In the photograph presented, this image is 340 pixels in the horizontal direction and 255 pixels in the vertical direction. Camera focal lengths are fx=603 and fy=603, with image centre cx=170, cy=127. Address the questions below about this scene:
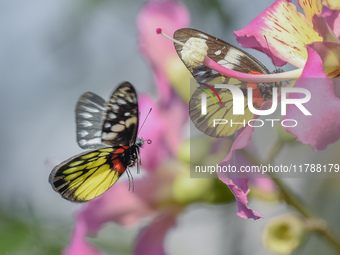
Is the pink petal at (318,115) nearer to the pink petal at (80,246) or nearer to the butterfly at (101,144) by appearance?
the butterfly at (101,144)

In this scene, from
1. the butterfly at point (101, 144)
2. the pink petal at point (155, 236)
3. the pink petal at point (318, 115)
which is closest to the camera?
the pink petal at point (318, 115)

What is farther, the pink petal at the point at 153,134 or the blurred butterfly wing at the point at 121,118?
the pink petal at the point at 153,134

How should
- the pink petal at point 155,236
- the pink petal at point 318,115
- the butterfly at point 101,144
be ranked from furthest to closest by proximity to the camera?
the pink petal at point 155,236
the butterfly at point 101,144
the pink petal at point 318,115

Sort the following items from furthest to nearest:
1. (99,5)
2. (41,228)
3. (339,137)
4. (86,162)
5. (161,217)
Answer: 1. (99,5)
2. (41,228)
3. (161,217)
4. (86,162)
5. (339,137)

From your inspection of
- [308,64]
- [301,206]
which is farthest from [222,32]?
[308,64]

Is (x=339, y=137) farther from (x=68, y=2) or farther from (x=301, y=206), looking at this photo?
(x=68, y=2)

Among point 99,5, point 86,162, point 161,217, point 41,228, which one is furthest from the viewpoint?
point 99,5

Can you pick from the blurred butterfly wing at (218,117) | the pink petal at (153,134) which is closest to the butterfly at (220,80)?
the blurred butterfly wing at (218,117)
